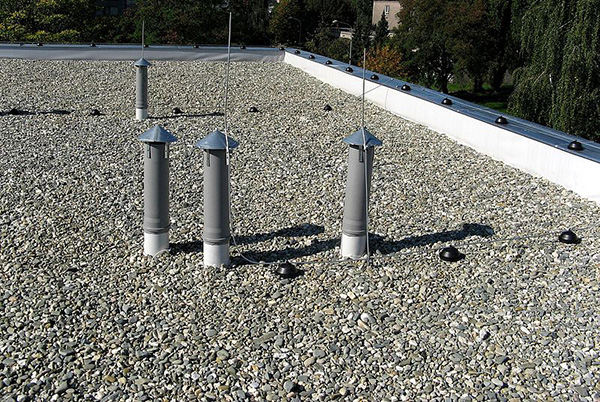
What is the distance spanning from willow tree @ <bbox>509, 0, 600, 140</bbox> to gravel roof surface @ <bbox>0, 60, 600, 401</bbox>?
6050 mm

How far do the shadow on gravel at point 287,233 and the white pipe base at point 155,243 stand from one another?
699mm

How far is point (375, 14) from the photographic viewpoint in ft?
225

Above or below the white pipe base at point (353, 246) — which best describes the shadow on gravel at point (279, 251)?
below

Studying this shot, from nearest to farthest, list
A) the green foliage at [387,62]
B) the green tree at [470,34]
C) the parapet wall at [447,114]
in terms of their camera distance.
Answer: the parapet wall at [447,114]
the green tree at [470,34]
the green foliage at [387,62]

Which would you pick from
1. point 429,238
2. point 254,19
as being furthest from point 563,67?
point 254,19

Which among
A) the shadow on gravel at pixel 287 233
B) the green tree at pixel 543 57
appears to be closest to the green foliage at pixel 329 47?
the green tree at pixel 543 57

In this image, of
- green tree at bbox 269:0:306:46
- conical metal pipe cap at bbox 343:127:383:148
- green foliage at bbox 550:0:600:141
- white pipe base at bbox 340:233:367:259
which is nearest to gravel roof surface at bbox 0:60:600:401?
white pipe base at bbox 340:233:367:259

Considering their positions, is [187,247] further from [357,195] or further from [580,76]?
[580,76]

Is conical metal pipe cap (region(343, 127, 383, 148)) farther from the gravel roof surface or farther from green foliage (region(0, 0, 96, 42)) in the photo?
green foliage (region(0, 0, 96, 42))

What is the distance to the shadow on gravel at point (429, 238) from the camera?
6.60 metres

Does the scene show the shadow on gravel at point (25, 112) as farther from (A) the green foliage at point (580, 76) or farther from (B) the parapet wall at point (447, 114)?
(A) the green foliage at point (580, 76)

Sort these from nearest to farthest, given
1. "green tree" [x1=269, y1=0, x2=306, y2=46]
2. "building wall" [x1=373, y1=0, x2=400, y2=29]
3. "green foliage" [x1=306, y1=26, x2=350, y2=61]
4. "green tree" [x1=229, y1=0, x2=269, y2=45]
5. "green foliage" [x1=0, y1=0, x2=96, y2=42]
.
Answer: "green foliage" [x1=0, y1=0, x2=96, y2=42] < "green foliage" [x1=306, y1=26, x2=350, y2=61] < "green tree" [x1=229, y1=0, x2=269, y2=45] < "green tree" [x1=269, y1=0, x2=306, y2=46] < "building wall" [x1=373, y1=0, x2=400, y2=29]

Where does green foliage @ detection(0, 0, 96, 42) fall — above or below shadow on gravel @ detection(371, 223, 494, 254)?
above

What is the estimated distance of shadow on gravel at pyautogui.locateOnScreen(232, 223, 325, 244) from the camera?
6769mm
